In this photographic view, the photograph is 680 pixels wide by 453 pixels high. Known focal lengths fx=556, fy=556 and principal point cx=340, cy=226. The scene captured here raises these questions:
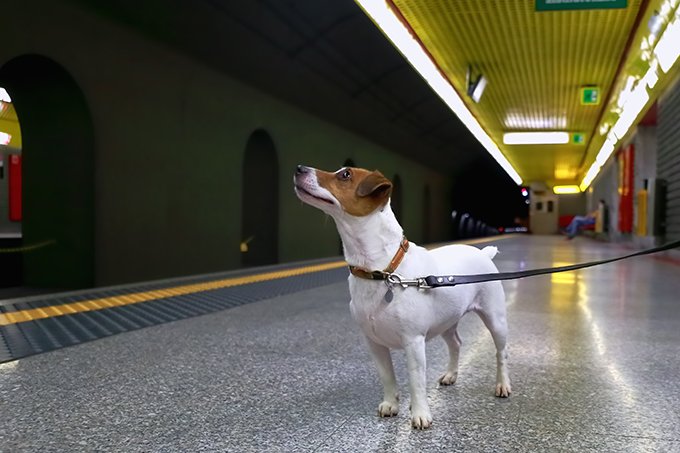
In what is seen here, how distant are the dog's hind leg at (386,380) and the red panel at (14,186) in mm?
9013

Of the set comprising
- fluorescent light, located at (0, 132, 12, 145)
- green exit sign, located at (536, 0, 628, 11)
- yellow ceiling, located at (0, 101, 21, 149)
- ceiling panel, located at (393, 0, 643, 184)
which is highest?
ceiling panel, located at (393, 0, 643, 184)

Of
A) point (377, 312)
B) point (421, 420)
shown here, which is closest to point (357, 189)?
point (377, 312)

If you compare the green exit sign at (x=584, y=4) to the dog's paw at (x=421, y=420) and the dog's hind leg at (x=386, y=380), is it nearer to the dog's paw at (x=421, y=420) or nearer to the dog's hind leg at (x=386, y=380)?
the dog's hind leg at (x=386, y=380)

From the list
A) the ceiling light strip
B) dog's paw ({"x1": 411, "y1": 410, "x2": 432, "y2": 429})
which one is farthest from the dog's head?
the ceiling light strip

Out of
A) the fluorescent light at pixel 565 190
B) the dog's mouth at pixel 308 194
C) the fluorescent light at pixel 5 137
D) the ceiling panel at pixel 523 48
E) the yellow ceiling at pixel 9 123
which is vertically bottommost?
the dog's mouth at pixel 308 194

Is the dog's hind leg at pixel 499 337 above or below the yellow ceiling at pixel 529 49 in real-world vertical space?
below

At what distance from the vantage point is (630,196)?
17.9 meters

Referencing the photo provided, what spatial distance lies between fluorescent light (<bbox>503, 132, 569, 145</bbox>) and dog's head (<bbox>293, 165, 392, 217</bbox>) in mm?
20977

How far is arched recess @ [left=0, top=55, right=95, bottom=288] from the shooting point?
575cm

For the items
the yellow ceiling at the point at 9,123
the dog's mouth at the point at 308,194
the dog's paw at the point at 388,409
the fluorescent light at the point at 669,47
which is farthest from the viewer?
the yellow ceiling at the point at 9,123

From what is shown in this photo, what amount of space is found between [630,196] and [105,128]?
55.2 ft

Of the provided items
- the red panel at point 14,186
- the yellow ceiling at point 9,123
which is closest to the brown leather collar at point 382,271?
the red panel at point 14,186

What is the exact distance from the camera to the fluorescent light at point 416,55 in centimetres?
838

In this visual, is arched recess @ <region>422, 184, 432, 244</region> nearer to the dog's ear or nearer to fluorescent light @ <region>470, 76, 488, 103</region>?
fluorescent light @ <region>470, 76, 488, 103</region>
